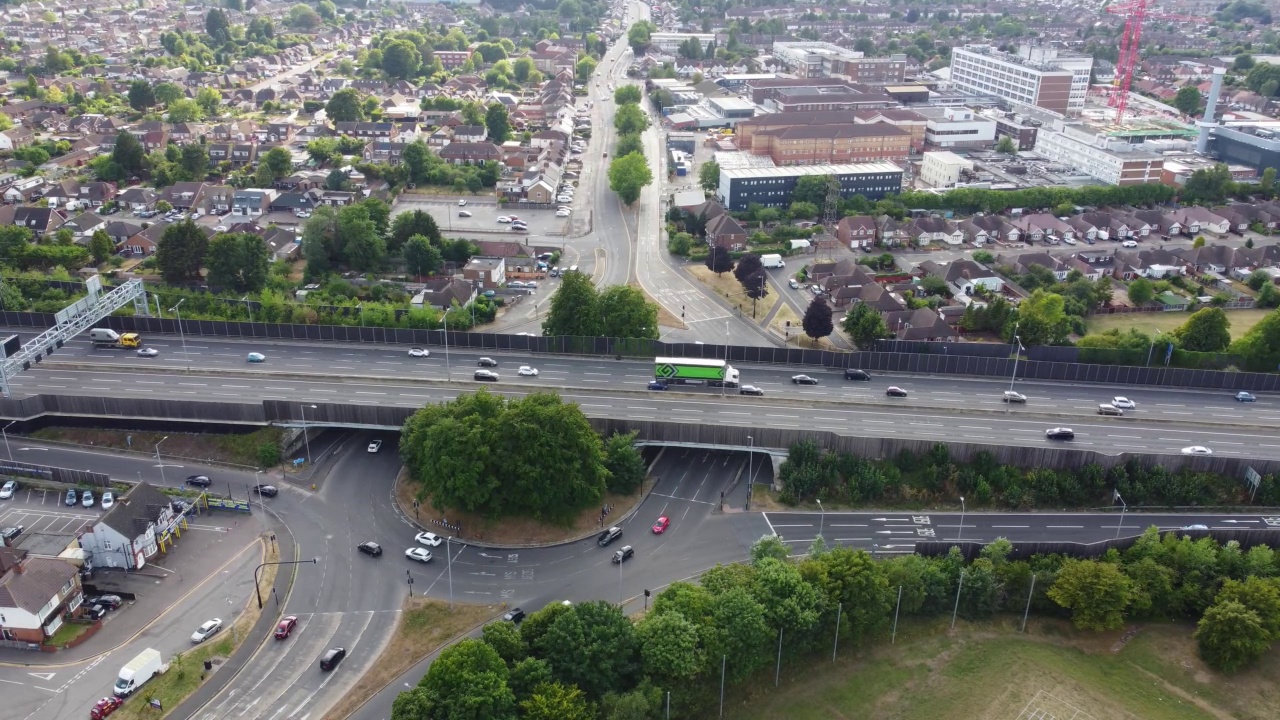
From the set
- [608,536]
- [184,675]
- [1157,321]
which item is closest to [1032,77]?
[1157,321]

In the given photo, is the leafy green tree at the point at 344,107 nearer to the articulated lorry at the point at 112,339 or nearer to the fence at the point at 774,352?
the fence at the point at 774,352

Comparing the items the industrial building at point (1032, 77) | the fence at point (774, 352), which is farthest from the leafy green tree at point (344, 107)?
the industrial building at point (1032, 77)

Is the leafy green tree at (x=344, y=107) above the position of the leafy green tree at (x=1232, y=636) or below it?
above

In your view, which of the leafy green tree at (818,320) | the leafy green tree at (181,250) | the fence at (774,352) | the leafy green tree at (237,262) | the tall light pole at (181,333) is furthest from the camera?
the leafy green tree at (181,250)

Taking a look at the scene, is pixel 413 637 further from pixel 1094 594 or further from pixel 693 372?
pixel 1094 594

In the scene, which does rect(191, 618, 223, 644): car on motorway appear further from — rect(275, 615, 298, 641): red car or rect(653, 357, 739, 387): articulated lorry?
rect(653, 357, 739, 387): articulated lorry

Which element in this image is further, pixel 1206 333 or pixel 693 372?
pixel 1206 333

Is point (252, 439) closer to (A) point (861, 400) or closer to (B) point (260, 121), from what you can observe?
(A) point (861, 400)

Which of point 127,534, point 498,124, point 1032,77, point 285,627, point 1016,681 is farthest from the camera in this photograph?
point 1032,77
